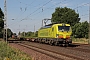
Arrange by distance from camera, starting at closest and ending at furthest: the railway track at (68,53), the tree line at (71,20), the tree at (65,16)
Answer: the railway track at (68,53)
the tree line at (71,20)
the tree at (65,16)

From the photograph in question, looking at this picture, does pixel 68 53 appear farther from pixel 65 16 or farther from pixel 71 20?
pixel 71 20

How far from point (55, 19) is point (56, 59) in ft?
261

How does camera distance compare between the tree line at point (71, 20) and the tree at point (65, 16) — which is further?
the tree at point (65, 16)

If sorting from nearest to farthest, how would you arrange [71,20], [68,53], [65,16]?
1. [68,53]
2. [65,16]
3. [71,20]

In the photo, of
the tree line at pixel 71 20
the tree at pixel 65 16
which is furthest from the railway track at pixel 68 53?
the tree at pixel 65 16

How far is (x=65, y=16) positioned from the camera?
9431 cm

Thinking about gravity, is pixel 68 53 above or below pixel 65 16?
below

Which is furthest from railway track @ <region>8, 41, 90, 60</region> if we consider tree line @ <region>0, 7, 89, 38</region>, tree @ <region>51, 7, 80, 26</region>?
tree @ <region>51, 7, 80, 26</region>

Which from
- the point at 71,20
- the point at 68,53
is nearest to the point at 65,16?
the point at 71,20

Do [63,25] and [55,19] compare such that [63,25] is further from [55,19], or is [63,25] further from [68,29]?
[55,19]

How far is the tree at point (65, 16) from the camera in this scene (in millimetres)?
93750

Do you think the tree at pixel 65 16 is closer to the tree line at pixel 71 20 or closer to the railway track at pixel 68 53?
the tree line at pixel 71 20

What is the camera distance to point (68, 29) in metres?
32.9

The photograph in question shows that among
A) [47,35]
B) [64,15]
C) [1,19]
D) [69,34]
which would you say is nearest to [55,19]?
[64,15]
